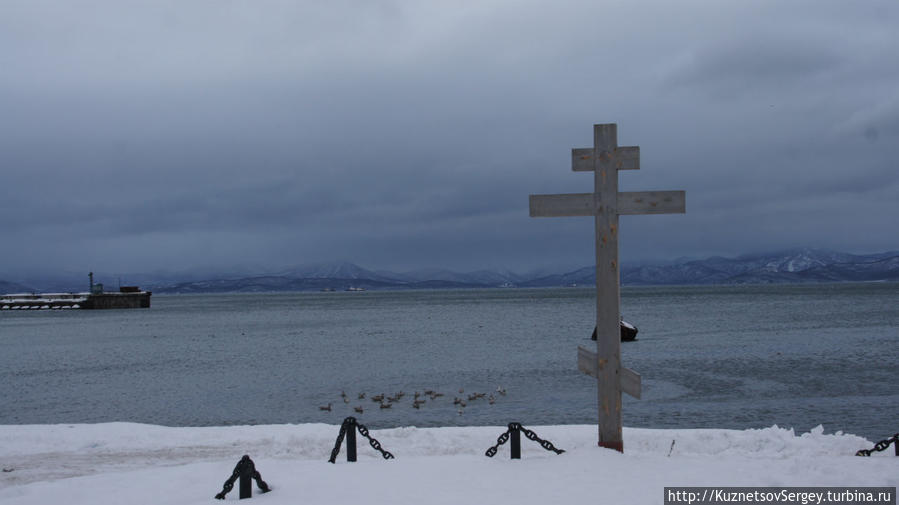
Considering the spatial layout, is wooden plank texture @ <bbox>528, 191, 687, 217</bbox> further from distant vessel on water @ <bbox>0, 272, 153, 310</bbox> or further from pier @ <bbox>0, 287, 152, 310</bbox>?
pier @ <bbox>0, 287, 152, 310</bbox>

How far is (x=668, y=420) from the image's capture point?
21.5 m

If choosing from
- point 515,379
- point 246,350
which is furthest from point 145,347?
point 515,379

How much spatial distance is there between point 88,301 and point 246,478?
179 meters

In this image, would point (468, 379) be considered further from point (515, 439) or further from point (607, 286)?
point (607, 286)

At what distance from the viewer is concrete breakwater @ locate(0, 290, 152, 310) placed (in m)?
168

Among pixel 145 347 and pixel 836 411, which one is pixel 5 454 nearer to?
pixel 836 411

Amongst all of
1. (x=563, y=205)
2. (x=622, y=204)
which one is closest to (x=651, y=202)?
(x=622, y=204)

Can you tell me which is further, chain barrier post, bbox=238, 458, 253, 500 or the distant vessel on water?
the distant vessel on water

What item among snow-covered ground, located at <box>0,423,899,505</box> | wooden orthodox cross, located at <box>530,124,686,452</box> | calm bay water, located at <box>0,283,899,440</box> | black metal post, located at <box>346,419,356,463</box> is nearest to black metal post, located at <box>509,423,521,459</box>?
snow-covered ground, located at <box>0,423,899,505</box>

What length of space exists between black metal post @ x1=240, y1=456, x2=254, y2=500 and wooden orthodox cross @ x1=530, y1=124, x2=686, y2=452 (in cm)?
455

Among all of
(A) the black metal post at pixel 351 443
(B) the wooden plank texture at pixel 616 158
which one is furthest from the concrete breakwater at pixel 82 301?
(B) the wooden plank texture at pixel 616 158

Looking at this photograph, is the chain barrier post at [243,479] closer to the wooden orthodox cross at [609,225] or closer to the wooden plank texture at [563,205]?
the wooden orthodox cross at [609,225]

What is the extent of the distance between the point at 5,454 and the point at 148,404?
16.4 m

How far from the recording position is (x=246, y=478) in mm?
7844
